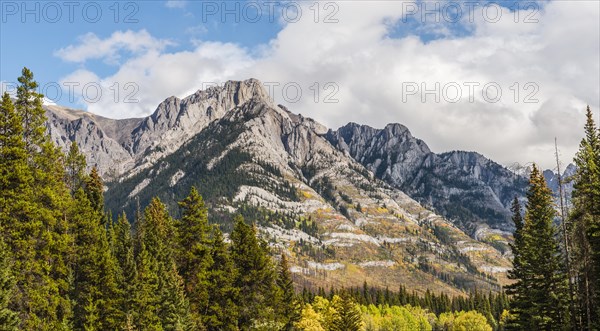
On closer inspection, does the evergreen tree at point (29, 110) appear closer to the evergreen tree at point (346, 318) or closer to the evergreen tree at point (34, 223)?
the evergreen tree at point (34, 223)

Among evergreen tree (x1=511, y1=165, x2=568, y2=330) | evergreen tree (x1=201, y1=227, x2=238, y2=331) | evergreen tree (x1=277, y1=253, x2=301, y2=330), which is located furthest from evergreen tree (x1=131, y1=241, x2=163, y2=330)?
evergreen tree (x1=511, y1=165, x2=568, y2=330)

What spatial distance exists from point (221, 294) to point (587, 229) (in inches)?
1631

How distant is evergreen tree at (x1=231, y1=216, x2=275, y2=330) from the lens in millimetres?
64688

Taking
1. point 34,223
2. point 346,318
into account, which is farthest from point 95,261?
point 346,318

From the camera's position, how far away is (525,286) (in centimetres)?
6044

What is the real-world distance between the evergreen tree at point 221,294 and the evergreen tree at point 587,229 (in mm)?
38274

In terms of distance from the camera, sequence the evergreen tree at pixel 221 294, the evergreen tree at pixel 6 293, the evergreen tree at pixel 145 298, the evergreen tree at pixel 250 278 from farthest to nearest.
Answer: the evergreen tree at pixel 250 278 < the evergreen tree at pixel 221 294 < the evergreen tree at pixel 145 298 < the evergreen tree at pixel 6 293

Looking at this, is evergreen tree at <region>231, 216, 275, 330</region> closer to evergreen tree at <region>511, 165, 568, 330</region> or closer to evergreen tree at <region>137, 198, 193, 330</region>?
evergreen tree at <region>137, 198, 193, 330</region>

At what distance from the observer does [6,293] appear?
37.2 metres

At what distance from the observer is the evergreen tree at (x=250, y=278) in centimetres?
6469

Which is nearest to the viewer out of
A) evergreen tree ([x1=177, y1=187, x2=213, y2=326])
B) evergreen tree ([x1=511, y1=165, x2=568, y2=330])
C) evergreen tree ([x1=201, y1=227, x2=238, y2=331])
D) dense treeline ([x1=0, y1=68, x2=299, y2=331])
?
dense treeline ([x1=0, y1=68, x2=299, y2=331])

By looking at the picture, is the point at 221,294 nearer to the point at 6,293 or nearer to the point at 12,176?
the point at 6,293

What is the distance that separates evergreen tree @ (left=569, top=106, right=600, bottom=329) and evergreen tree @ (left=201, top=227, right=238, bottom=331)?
38.3 meters

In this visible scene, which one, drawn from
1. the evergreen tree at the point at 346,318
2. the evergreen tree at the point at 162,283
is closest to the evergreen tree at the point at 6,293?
the evergreen tree at the point at 162,283
